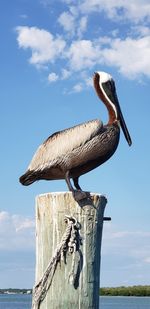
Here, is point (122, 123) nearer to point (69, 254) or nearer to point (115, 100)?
point (115, 100)

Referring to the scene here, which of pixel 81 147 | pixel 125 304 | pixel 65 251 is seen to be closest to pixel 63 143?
pixel 81 147

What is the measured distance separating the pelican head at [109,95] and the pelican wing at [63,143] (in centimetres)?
27

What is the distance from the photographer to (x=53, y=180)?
17.3 feet

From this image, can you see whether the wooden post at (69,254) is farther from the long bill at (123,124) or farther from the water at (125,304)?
the water at (125,304)

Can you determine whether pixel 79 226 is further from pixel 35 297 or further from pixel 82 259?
pixel 35 297

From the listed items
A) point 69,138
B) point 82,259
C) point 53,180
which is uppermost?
point 69,138

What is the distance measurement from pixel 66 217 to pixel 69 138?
1.06m

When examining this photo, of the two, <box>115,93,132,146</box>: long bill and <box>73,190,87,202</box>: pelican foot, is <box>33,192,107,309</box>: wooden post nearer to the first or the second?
<box>73,190,87,202</box>: pelican foot

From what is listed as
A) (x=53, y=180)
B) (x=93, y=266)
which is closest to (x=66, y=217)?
(x=93, y=266)

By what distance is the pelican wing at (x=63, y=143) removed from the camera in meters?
5.20

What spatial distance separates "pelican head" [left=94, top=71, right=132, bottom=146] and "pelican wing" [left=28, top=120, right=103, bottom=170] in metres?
0.27

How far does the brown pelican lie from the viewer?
199 inches

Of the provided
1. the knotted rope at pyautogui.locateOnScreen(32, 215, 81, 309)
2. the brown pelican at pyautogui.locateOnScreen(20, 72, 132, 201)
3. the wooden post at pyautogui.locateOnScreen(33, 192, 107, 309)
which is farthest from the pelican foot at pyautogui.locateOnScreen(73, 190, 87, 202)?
the brown pelican at pyautogui.locateOnScreen(20, 72, 132, 201)

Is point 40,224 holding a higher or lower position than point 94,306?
higher
